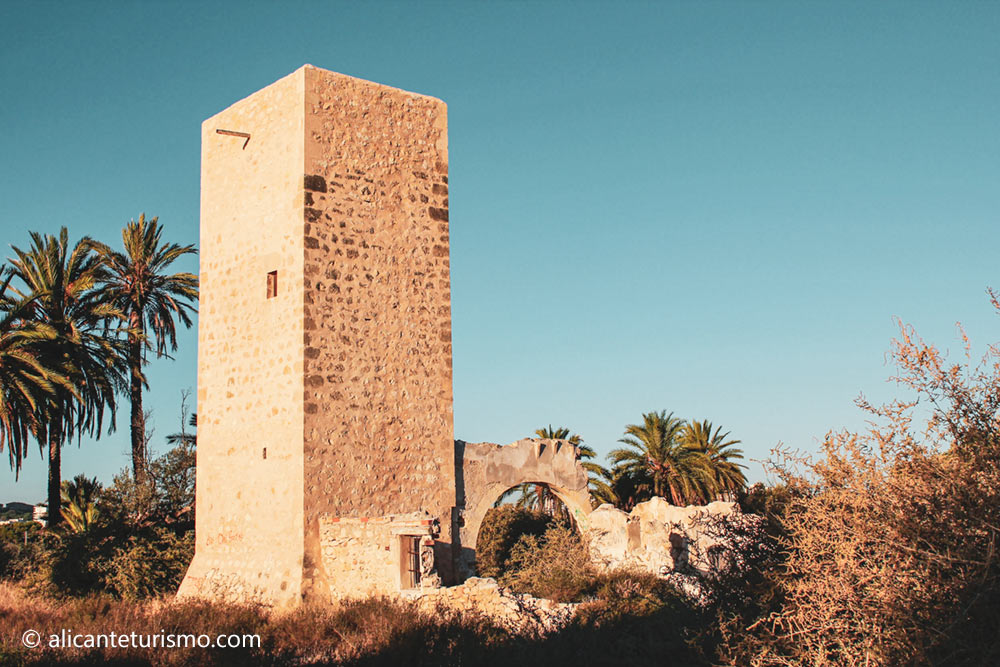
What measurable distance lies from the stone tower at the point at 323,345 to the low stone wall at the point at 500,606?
0.69 m

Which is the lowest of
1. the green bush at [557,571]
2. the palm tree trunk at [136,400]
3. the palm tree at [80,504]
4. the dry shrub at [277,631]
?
the dry shrub at [277,631]

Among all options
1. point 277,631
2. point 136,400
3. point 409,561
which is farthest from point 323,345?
point 136,400

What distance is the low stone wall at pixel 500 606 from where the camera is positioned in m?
9.02

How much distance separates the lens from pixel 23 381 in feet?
56.5

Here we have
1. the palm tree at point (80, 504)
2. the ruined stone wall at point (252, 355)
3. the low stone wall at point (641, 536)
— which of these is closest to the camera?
the ruined stone wall at point (252, 355)

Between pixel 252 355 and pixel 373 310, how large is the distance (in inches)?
70.3

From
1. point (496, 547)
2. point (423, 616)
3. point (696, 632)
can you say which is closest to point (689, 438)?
point (496, 547)

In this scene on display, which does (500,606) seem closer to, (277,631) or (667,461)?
(277,631)

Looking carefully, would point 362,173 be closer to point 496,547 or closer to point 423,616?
point 423,616

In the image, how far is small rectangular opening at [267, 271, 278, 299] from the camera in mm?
12305

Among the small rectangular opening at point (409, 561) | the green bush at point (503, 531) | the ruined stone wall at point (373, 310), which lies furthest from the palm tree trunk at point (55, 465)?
the small rectangular opening at point (409, 561)

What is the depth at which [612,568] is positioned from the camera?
1381 centimetres

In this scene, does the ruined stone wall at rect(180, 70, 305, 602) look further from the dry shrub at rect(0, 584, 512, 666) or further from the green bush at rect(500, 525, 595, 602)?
the green bush at rect(500, 525, 595, 602)

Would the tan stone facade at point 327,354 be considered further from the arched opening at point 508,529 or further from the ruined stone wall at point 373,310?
the arched opening at point 508,529
